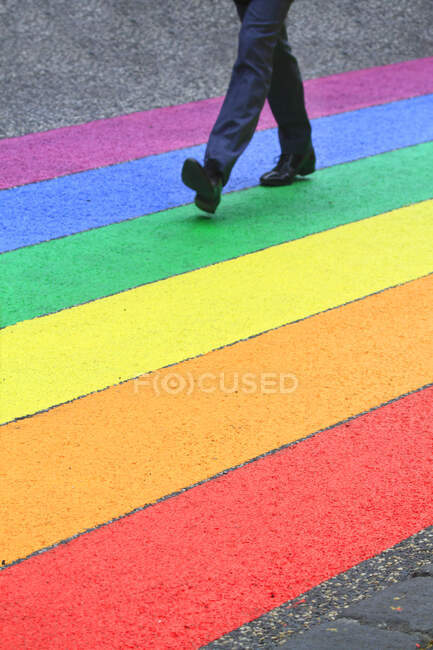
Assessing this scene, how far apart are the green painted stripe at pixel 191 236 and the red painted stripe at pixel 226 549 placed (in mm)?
1547

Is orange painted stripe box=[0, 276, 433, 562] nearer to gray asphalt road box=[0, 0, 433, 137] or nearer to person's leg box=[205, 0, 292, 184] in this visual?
person's leg box=[205, 0, 292, 184]

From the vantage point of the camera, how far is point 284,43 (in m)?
5.22

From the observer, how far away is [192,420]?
2.96 metres

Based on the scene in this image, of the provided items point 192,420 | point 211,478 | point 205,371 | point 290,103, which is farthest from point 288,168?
point 211,478

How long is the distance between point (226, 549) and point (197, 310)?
5.24 feet

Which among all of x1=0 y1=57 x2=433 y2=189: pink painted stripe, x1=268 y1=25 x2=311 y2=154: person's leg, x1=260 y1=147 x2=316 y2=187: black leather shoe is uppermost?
x1=0 y1=57 x2=433 y2=189: pink painted stripe

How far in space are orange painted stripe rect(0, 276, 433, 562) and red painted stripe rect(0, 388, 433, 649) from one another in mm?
78

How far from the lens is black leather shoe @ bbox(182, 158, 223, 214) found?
4.64 meters

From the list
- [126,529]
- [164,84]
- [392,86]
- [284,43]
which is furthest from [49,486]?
[392,86]

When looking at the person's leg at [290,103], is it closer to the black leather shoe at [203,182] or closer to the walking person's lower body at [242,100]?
the walking person's lower body at [242,100]

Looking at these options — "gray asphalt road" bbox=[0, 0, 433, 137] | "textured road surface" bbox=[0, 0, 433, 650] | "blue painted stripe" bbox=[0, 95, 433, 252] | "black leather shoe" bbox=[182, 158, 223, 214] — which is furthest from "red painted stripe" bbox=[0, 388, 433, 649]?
"gray asphalt road" bbox=[0, 0, 433, 137]

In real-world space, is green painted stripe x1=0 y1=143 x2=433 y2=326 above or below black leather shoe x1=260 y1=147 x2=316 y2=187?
below

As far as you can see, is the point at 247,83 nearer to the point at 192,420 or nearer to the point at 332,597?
the point at 192,420

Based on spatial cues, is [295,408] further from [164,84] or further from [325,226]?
[164,84]
